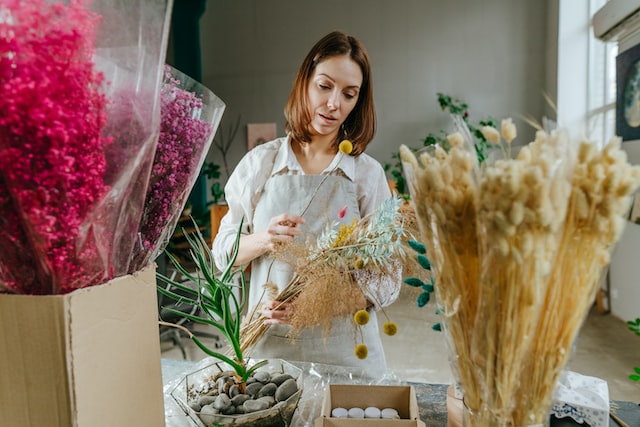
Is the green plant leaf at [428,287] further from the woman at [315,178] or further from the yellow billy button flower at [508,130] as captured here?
the woman at [315,178]

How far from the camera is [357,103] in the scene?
144 cm

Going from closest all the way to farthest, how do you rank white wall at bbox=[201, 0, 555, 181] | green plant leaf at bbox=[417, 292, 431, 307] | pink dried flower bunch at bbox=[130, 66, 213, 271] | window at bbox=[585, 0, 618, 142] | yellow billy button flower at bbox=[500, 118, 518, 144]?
yellow billy button flower at bbox=[500, 118, 518, 144] → pink dried flower bunch at bbox=[130, 66, 213, 271] → green plant leaf at bbox=[417, 292, 431, 307] → window at bbox=[585, 0, 618, 142] → white wall at bbox=[201, 0, 555, 181]

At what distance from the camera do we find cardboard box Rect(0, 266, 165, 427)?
50 cm

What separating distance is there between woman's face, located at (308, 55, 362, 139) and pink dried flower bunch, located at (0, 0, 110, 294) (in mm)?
921

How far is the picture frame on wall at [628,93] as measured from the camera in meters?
3.43

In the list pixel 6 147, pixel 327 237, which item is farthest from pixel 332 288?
pixel 6 147

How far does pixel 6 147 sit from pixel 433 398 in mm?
898

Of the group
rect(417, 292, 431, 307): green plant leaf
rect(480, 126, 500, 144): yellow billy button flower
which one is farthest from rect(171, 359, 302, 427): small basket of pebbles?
rect(480, 126, 500, 144): yellow billy button flower

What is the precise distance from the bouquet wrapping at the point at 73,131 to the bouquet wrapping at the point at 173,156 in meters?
0.08

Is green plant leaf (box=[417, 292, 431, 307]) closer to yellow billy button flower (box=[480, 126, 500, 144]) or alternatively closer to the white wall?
yellow billy button flower (box=[480, 126, 500, 144])

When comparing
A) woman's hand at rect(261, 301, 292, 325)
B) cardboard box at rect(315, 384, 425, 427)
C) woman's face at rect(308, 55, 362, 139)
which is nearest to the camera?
cardboard box at rect(315, 384, 425, 427)

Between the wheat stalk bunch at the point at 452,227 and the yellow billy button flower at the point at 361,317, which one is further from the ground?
the wheat stalk bunch at the point at 452,227

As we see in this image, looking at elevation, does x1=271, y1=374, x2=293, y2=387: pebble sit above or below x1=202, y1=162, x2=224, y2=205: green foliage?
below

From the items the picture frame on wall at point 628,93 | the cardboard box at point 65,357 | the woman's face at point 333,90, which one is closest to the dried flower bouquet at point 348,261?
the cardboard box at point 65,357
